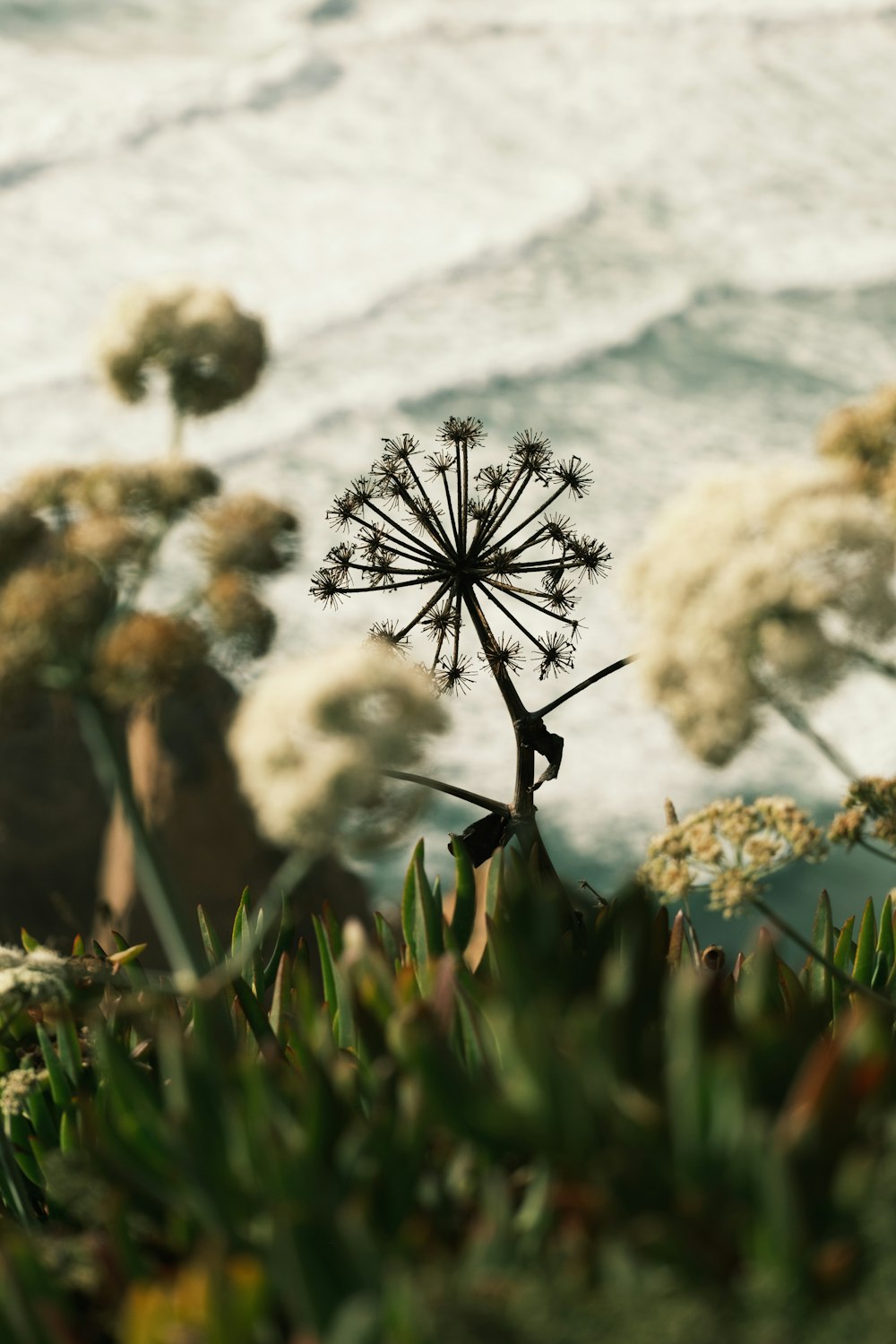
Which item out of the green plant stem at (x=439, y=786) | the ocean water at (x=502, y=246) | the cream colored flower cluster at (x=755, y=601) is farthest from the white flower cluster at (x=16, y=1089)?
the ocean water at (x=502, y=246)

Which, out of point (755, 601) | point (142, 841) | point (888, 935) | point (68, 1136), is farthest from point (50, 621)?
point (888, 935)

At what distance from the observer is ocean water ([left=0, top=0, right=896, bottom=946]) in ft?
46.5

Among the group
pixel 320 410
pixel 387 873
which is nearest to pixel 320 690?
pixel 387 873

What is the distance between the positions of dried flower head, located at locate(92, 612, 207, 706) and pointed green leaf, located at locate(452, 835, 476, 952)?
1086mm

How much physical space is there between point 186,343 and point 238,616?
635 mm

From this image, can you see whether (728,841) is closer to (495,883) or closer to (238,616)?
(495,883)

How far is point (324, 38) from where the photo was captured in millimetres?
23797

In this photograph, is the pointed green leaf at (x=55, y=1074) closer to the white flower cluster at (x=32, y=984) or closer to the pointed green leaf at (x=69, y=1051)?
the pointed green leaf at (x=69, y=1051)

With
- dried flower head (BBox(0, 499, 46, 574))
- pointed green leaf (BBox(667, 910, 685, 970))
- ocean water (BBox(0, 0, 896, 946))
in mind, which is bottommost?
pointed green leaf (BBox(667, 910, 685, 970))

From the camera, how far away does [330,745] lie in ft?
6.14

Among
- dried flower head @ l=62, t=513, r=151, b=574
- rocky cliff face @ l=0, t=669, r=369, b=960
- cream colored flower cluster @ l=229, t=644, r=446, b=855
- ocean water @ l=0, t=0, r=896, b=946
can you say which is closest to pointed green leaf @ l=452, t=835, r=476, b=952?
cream colored flower cluster @ l=229, t=644, r=446, b=855

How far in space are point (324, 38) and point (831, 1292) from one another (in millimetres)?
24827

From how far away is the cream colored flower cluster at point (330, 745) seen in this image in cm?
185

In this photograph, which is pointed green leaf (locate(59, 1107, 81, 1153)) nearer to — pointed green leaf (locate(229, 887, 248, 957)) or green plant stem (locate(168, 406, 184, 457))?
pointed green leaf (locate(229, 887, 248, 957))
